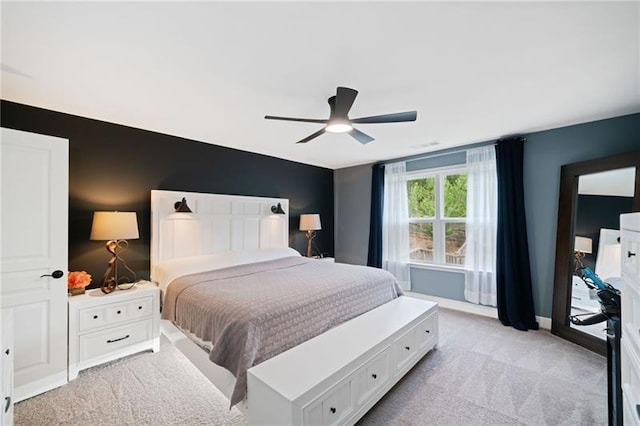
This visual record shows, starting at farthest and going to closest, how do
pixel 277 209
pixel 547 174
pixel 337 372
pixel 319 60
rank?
pixel 277 209 < pixel 547 174 < pixel 319 60 < pixel 337 372

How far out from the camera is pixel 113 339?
262cm

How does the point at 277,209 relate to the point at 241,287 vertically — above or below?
above

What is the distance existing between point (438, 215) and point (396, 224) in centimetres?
70

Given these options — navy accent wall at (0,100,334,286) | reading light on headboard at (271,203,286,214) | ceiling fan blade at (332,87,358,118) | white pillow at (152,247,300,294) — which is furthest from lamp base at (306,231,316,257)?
ceiling fan blade at (332,87,358,118)

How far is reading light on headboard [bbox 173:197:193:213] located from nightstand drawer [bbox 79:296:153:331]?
1.08m

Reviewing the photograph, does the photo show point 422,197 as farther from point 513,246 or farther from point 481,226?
point 513,246

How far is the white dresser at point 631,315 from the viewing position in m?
0.96

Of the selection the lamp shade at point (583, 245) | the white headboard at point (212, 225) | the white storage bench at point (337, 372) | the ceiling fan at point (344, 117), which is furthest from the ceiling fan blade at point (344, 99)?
the lamp shade at point (583, 245)

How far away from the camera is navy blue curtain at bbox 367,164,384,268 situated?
16.4 feet

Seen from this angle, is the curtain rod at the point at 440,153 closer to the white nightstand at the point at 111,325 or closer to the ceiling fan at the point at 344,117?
the ceiling fan at the point at 344,117

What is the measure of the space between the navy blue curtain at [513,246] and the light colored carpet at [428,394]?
62cm

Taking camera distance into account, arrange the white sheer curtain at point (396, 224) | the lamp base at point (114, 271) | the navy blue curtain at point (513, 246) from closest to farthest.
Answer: the lamp base at point (114, 271) → the navy blue curtain at point (513, 246) → the white sheer curtain at point (396, 224)

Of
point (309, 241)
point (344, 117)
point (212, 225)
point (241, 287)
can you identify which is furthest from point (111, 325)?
point (309, 241)

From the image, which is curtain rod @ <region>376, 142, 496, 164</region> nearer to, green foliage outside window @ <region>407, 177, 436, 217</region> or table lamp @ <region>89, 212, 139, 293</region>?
green foliage outside window @ <region>407, 177, 436, 217</region>
